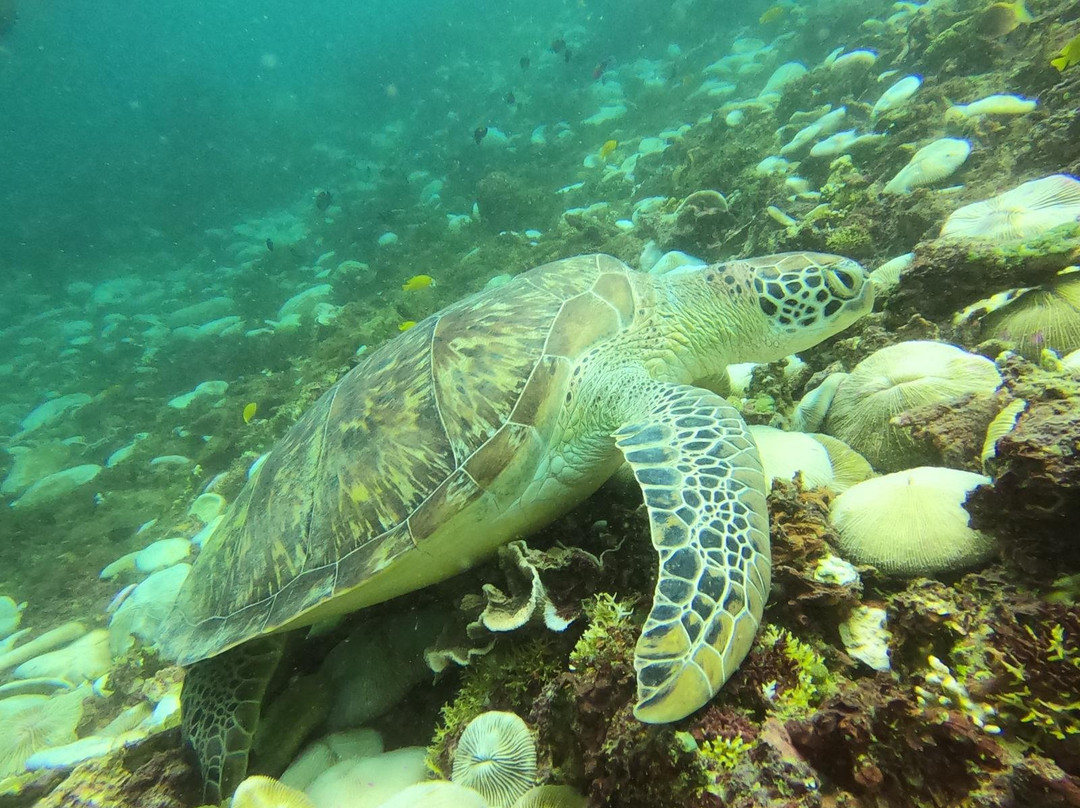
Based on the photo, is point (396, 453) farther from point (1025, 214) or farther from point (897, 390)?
point (1025, 214)

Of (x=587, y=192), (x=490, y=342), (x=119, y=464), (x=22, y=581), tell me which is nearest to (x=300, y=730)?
(x=490, y=342)

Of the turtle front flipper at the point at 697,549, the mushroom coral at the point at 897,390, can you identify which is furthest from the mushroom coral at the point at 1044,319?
the turtle front flipper at the point at 697,549

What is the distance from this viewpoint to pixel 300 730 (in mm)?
2533

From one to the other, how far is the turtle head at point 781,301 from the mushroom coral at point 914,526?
1.21 m

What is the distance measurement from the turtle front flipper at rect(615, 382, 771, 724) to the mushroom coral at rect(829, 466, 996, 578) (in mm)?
390

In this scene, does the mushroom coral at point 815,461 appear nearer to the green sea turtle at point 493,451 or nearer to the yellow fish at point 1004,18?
the green sea turtle at point 493,451

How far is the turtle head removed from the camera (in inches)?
107

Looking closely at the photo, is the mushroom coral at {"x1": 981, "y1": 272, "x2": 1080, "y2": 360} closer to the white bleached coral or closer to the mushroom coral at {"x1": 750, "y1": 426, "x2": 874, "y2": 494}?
the white bleached coral

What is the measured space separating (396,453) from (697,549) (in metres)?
1.58

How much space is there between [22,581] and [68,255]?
107 ft

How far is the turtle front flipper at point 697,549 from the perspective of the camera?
1.35 metres

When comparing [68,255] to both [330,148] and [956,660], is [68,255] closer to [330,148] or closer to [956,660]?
[330,148]

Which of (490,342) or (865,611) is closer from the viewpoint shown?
(865,611)

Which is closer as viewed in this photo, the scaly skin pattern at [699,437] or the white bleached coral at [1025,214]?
the scaly skin pattern at [699,437]
